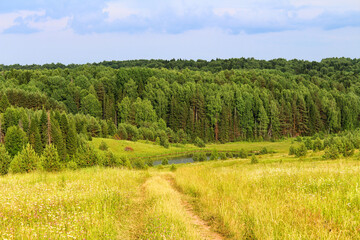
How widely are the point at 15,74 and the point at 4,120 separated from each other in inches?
3947

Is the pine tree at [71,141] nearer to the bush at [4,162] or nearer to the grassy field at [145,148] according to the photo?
the grassy field at [145,148]

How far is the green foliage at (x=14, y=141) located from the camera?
7941 centimetres

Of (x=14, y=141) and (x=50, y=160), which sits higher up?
(x=50, y=160)

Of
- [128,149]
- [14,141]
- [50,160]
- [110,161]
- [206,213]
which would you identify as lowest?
[128,149]

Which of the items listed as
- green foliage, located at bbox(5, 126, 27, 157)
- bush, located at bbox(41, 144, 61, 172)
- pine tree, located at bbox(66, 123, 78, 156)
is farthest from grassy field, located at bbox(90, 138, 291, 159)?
bush, located at bbox(41, 144, 61, 172)

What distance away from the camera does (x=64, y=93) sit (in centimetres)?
17588

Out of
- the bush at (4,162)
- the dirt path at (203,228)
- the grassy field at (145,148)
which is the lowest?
the grassy field at (145,148)

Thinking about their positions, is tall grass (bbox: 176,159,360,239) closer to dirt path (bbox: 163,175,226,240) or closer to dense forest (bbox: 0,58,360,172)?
dirt path (bbox: 163,175,226,240)

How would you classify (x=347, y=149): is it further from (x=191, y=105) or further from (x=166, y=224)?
(x=191, y=105)

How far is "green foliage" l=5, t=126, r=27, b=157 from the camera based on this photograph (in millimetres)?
79412

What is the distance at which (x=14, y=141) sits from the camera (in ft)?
266

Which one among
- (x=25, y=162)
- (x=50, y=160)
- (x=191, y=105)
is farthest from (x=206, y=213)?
(x=191, y=105)

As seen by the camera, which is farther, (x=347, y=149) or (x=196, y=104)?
(x=196, y=104)

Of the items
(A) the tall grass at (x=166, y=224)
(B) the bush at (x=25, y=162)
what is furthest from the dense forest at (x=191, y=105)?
(A) the tall grass at (x=166, y=224)
